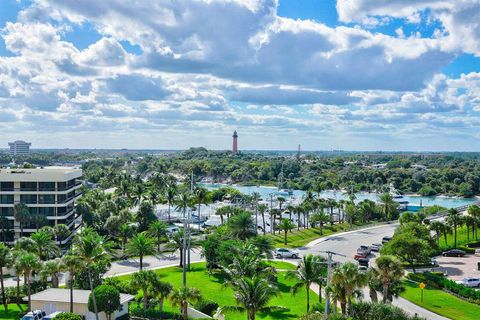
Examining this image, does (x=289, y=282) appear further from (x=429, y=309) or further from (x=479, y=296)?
(x=479, y=296)

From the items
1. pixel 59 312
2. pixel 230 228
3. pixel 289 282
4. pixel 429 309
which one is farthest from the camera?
pixel 230 228

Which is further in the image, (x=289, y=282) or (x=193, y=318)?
(x=289, y=282)

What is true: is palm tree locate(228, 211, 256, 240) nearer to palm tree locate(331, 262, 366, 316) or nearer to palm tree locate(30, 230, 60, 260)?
palm tree locate(30, 230, 60, 260)

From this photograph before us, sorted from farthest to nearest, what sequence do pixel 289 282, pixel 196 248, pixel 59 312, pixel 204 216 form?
pixel 204 216
pixel 196 248
pixel 289 282
pixel 59 312

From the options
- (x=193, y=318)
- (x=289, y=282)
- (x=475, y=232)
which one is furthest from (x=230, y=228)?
(x=475, y=232)

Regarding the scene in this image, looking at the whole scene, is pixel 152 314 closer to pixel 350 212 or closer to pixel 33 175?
pixel 33 175

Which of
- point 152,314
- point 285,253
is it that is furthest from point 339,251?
point 152,314

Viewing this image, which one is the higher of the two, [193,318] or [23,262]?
[23,262]
